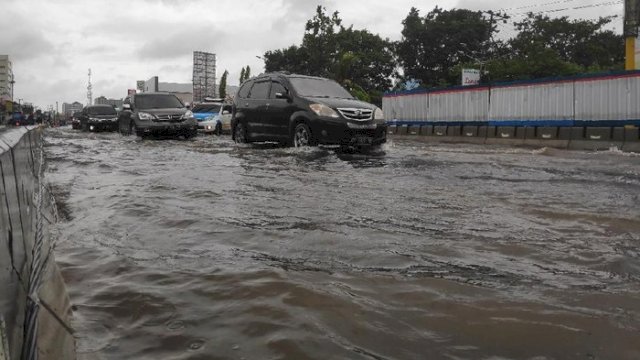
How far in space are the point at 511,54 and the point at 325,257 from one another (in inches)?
1968

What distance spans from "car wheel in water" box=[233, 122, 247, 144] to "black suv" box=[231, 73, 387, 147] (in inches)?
3.6

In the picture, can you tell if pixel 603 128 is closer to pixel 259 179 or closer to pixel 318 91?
pixel 318 91

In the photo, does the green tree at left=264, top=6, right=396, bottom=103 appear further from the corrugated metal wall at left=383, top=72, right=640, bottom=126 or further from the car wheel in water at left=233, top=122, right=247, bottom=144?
the car wheel in water at left=233, top=122, right=247, bottom=144

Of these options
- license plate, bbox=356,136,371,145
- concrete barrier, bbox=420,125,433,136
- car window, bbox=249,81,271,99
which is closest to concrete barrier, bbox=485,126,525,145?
concrete barrier, bbox=420,125,433,136

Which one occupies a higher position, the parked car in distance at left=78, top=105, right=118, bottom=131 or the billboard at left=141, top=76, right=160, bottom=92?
the billboard at left=141, top=76, right=160, bottom=92

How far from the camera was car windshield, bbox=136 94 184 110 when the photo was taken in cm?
1705

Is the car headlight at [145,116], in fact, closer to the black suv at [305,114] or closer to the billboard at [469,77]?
the black suv at [305,114]

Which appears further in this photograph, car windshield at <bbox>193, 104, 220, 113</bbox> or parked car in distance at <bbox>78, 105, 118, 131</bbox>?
parked car in distance at <bbox>78, 105, 118, 131</bbox>

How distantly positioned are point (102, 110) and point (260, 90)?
57.9 ft

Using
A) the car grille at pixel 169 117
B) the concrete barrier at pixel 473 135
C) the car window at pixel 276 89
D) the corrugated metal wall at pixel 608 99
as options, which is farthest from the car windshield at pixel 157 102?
the corrugated metal wall at pixel 608 99

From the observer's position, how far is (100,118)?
26406mm

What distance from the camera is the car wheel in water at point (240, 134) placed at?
1258cm

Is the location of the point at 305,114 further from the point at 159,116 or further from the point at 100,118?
the point at 100,118

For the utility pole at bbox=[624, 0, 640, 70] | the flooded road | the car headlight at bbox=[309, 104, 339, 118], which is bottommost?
the flooded road
